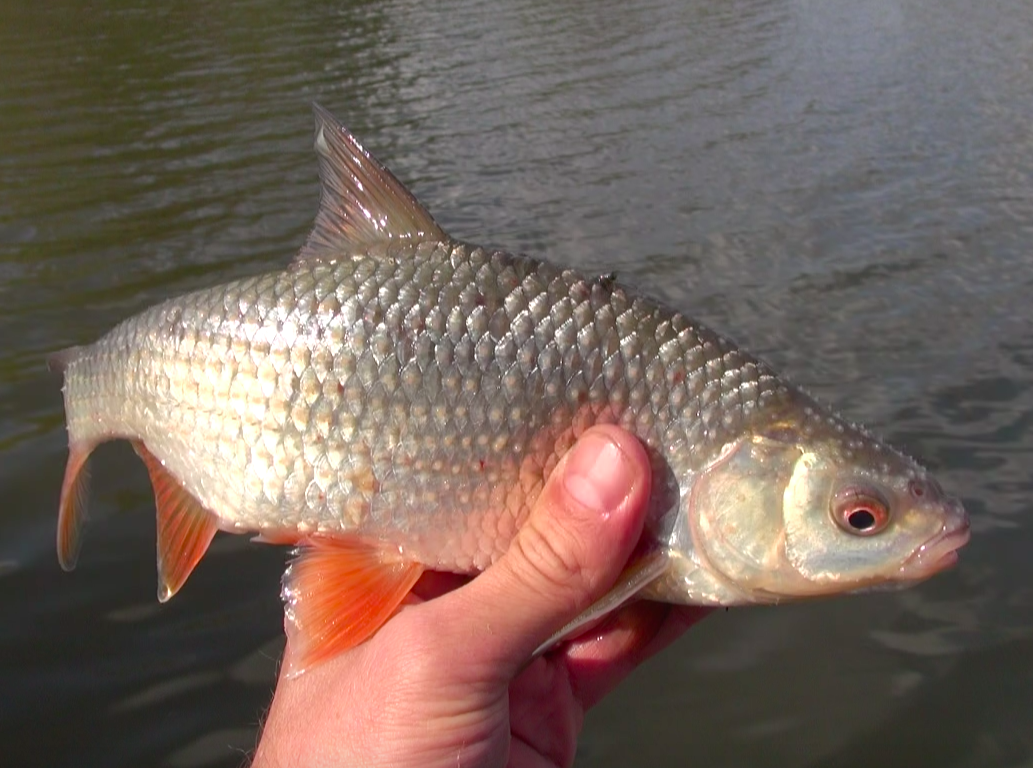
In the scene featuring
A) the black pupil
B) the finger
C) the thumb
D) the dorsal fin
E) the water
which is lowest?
the water

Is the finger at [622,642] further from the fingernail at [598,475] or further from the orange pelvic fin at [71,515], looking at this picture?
the orange pelvic fin at [71,515]

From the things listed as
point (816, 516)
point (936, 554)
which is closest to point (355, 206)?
point (816, 516)

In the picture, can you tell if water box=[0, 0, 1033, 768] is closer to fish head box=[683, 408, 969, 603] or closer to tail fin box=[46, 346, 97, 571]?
tail fin box=[46, 346, 97, 571]

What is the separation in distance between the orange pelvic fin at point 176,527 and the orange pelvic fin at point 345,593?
417mm

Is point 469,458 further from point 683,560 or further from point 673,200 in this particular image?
point 673,200

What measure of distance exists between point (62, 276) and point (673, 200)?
22.7ft

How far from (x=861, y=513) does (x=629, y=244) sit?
8.02 m

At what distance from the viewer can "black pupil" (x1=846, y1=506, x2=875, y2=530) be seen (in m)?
2.47

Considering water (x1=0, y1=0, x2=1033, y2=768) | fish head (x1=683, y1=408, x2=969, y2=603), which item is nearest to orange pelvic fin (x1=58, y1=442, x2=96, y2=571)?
water (x1=0, y1=0, x2=1033, y2=768)

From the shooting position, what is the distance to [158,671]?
A: 5.07m

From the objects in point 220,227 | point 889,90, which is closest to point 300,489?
point 220,227

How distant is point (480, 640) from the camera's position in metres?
2.45

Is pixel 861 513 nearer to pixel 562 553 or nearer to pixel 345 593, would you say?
pixel 562 553

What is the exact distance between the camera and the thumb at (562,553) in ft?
8.08
